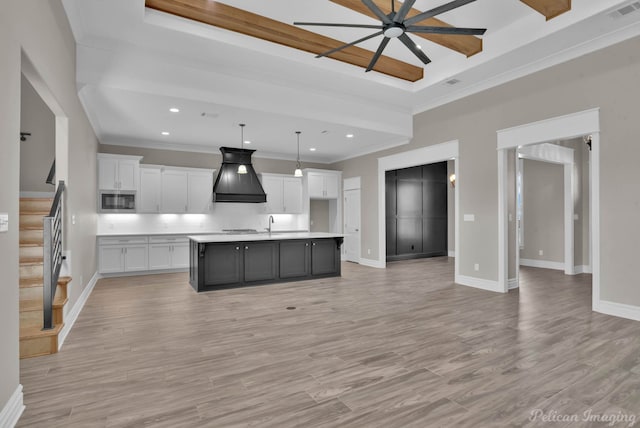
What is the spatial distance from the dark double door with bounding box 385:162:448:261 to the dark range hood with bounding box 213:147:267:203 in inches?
148

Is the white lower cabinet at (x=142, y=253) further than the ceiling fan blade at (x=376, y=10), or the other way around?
the white lower cabinet at (x=142, y=253)

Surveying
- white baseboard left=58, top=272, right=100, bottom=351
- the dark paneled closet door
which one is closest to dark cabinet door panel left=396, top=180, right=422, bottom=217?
the dark paneled closet door

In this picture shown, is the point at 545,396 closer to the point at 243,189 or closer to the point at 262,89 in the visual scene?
the point at 262,89

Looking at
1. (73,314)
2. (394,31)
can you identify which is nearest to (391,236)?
(394,31)

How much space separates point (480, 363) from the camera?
283 centimetres

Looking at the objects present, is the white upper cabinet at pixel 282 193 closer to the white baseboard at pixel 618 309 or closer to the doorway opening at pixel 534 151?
the doorway opening at pixel 534 151

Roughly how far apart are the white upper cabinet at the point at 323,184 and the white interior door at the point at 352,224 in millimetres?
372

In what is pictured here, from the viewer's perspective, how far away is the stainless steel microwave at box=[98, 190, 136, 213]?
7.02m

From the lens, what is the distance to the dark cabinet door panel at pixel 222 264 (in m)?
5.70

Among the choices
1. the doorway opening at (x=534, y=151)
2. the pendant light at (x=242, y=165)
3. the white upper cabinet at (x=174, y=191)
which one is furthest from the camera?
the white upper cabinet at (x=174, y=191)

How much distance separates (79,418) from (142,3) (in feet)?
12.3

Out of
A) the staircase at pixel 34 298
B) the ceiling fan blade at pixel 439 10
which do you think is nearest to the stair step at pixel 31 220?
the staircase at pixel 34 298

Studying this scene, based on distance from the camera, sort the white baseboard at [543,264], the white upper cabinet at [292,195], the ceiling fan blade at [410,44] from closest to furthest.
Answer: the ceiling fan blade at [410,44] < the white baseboard at [543,264] < the white upper cabinet at [292,195]

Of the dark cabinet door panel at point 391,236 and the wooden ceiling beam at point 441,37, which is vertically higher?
the wooden ceiling beam at point 441,37
